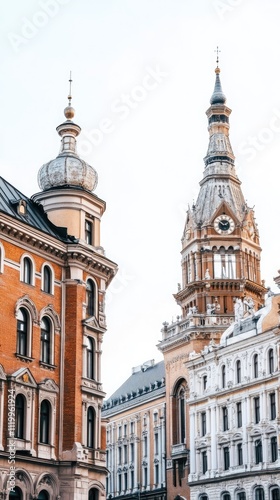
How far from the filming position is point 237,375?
7825 centimetres

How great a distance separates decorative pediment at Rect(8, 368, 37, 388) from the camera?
44.2m

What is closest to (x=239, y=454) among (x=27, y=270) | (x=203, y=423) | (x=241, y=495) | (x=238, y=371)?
(x=241, y=495)

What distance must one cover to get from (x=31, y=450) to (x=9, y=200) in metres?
13.3

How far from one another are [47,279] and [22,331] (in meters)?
3.83

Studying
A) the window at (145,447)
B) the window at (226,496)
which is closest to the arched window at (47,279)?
the window at (226,496)

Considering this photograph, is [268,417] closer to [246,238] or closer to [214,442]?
[214,442]

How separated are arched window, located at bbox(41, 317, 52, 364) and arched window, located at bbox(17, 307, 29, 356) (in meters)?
1.50

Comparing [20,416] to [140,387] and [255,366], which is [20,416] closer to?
[255,366]

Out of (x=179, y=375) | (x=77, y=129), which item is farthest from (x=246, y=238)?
(x=77, y=129)

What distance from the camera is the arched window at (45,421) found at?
4656 centimetres

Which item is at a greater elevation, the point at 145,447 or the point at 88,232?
the point at 88,232

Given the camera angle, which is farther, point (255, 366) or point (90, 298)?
point (255, 366)

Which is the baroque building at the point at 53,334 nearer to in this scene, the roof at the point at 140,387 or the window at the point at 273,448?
the window at the point at 273,448

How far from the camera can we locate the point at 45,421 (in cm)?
4706
